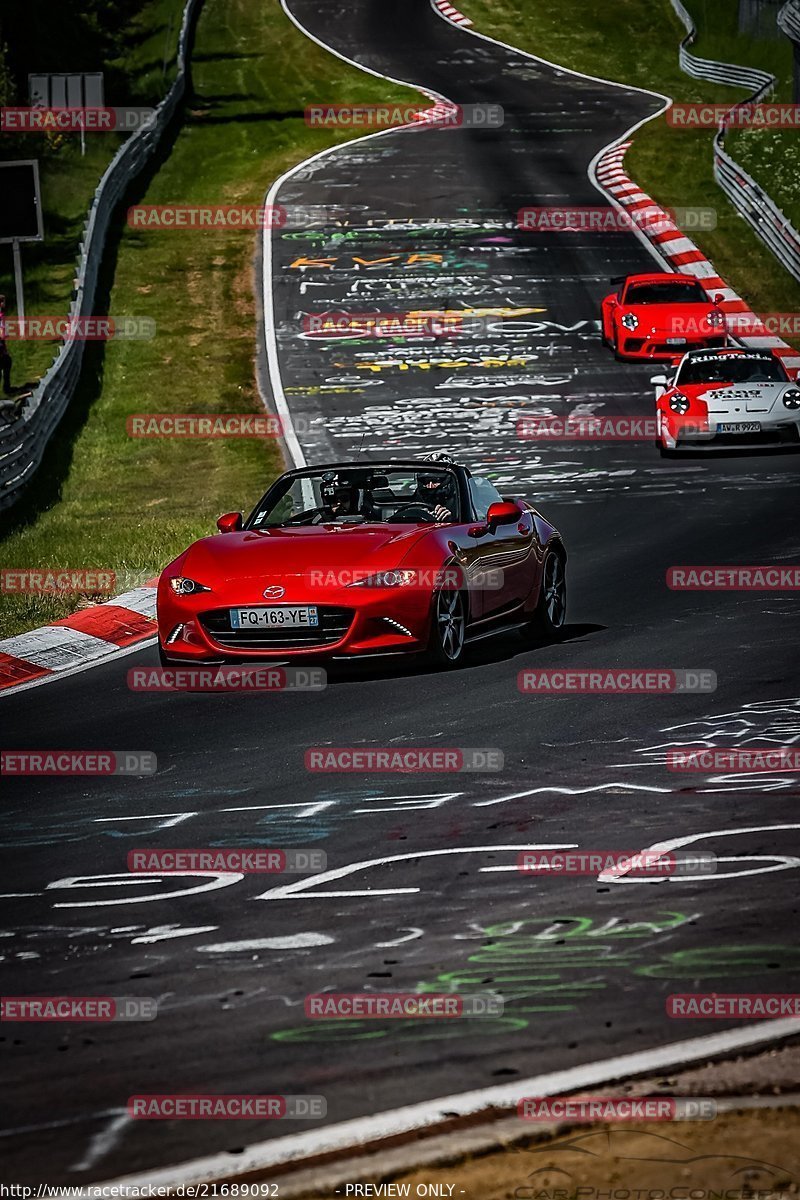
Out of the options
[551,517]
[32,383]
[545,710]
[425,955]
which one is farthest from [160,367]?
[425,955]

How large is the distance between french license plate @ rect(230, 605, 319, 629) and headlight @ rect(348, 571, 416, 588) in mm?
288

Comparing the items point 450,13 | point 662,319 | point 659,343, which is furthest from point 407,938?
point 450,13

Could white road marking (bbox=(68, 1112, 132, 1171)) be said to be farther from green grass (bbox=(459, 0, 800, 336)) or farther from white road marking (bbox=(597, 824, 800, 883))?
green grass (bbox=(459, 0, 800, 336))

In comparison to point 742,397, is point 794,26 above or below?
above

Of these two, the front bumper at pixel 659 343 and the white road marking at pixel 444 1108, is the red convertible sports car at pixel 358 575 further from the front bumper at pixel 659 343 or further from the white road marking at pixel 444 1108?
the front bumper at pixel 659 343

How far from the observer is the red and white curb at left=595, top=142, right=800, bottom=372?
102ft

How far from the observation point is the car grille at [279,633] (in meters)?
11.0

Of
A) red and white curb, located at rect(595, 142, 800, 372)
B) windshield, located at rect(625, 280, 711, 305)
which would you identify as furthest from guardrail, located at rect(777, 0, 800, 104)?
windshield, located at rect(625, 280, 711, 305)

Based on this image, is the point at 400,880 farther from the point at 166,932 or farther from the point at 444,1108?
the point at 444,1108

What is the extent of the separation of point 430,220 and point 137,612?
29408 mm

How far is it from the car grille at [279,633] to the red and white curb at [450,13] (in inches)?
2346

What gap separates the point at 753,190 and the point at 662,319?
419 inches

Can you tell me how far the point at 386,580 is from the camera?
Result: 36.2ft

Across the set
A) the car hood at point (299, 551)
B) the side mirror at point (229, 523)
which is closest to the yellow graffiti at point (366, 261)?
the side mirror at point (229, 523)
